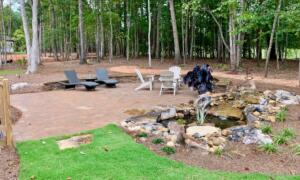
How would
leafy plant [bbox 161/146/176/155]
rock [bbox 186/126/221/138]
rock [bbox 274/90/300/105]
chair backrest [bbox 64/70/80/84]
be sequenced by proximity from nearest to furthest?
1. leafy plant [bbox 161/146/176/155]
2. rock [bbox 186/126/221/138]
3. rock [bbox 274/90/300/105]
4. chair backrest [bbox 64/70/80/84]

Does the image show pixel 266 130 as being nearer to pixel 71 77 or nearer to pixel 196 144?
pixel 196 144

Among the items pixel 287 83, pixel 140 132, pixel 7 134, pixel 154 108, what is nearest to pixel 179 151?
pixel 140 132

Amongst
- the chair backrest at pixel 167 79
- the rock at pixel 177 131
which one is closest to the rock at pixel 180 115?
the rock at pixel 177 131

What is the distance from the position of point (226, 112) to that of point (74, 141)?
3760 mm

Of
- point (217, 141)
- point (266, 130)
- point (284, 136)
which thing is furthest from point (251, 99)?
point (217, 141)

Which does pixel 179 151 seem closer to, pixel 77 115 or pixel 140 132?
pixel 140 132

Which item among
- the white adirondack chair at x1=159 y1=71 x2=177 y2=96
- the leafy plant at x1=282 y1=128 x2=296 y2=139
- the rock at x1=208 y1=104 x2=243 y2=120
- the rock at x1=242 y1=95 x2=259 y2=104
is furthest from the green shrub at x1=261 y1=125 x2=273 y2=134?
the white adirondack chair at x1=159 y1=71 x2=177 y2=96

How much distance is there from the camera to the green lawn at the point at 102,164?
4172mm

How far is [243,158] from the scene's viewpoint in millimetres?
4895

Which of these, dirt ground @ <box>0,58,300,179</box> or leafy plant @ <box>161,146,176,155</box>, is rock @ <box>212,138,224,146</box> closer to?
dirt ground @ <box>0,58,300,179</box>

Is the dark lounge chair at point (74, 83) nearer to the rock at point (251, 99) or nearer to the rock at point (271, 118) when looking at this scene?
the rock at point (251, 99)

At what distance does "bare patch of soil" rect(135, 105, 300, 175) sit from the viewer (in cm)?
452

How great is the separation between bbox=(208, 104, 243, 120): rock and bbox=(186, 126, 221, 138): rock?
1.47 meters

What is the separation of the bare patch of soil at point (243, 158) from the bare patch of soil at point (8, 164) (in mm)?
1902
